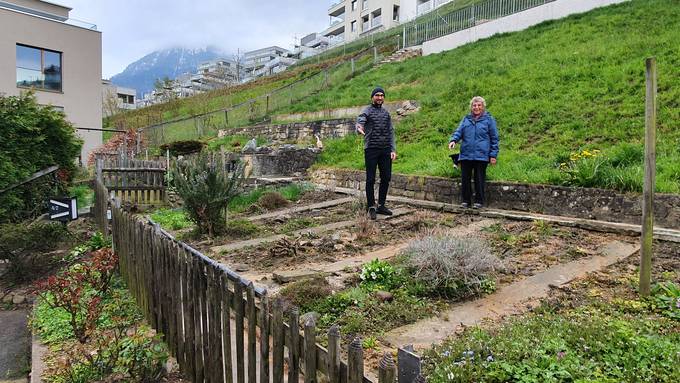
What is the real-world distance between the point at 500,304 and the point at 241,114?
19453mm

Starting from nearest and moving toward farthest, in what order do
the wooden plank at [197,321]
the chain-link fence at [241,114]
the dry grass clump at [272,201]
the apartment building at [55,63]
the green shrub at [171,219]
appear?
1. the wooden plank at [197,321]
2. the green shrub at [171,219]
3. the dry grass clump at [272,201]
4. the apartment building at [55,63]
5. the chain-link fence at [241,114]

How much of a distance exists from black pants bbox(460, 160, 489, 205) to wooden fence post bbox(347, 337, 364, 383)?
5.56m

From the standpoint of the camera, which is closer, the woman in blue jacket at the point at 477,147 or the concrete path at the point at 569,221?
the concrete path at the point at 569,221

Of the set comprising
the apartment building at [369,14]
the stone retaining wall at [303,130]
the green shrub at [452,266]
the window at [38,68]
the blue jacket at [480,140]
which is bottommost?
the green shrub at [452,266]

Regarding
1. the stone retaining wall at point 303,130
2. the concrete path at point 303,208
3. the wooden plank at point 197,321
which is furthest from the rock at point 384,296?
the stone retaining wall at point 303,130

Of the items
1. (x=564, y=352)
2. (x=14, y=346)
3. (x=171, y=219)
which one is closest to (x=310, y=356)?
(x=564, y=352)

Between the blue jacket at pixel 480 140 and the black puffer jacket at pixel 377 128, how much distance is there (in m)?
1.05

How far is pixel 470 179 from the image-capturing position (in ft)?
22.1

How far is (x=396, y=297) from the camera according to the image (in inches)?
134

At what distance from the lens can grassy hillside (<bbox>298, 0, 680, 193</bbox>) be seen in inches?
241

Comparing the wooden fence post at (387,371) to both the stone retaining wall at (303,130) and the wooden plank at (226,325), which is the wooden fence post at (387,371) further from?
the stone retaining wall at (303,130)

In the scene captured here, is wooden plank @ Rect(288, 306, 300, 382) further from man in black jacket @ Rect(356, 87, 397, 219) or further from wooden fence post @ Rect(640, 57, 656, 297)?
man in black jacket @ Rect(356, 87, 397, 219)

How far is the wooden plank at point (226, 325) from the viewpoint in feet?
7.21

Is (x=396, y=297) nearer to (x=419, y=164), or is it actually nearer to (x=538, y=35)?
(x=419, y=164)
